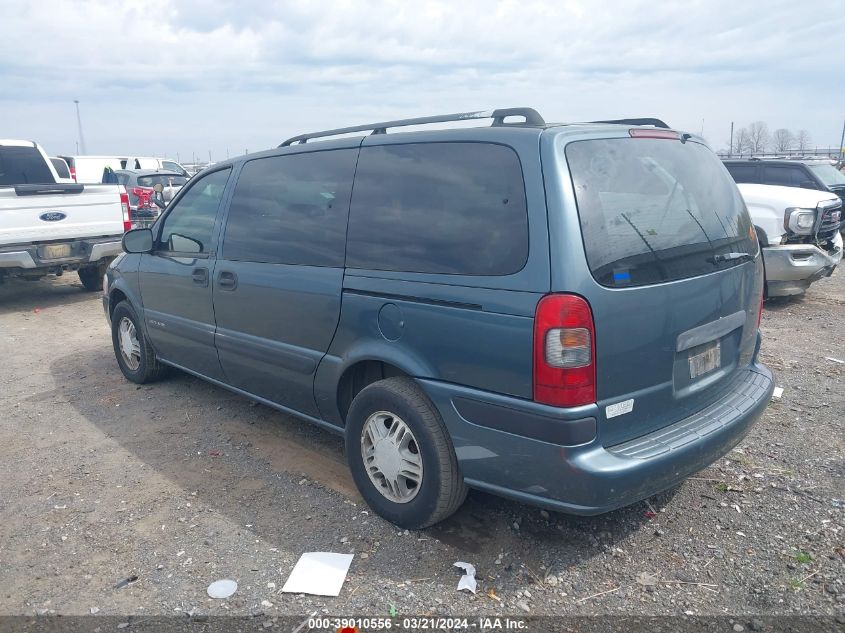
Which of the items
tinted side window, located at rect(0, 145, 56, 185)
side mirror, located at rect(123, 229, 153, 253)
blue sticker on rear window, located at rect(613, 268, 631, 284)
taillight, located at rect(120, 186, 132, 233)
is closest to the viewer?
blue sticker on rear window, located at rect(613, 268, 631, 284)

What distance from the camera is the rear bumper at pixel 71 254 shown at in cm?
828

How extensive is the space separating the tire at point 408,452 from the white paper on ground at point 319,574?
358mm

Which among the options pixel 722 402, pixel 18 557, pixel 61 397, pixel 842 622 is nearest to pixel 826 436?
pixel 722 402

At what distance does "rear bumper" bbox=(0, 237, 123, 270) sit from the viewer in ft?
27.2

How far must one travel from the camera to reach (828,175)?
12125 millimetres

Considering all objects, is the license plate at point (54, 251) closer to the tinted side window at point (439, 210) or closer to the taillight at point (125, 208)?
the taillight at point (125, 208)

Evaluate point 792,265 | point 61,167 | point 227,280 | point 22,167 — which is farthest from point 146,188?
point 792,265

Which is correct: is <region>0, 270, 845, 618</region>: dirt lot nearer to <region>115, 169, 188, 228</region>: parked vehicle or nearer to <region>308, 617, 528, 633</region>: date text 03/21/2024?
<region>308, 617, 528, 633</region>: date text 03/21/2024

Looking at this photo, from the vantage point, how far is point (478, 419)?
2871mm

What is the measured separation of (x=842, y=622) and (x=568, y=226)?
187 centimetres

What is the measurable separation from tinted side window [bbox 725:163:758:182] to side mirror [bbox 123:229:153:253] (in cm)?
924

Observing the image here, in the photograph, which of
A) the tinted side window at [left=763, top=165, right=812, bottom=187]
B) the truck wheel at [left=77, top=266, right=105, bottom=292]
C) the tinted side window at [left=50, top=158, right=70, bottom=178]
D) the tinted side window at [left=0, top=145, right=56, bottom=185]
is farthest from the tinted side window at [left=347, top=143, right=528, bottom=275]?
the tinted side window at [left=50, top=158, right=70, bottom=178]

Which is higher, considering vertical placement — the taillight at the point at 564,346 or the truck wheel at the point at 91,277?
the taillight at the point at 564,346

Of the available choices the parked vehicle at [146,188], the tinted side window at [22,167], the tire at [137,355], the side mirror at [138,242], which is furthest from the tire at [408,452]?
the parked vehicle at [146,188]
